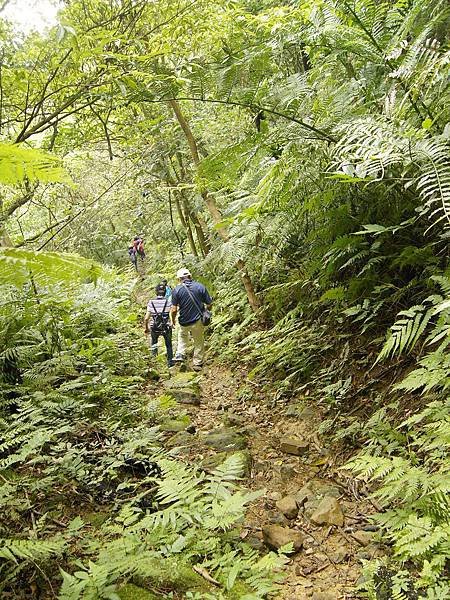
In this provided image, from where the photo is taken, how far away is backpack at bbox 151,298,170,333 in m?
8.13

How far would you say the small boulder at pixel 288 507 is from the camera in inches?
129

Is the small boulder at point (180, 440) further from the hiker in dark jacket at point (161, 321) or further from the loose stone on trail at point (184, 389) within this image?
the hiker in dark jacket at point (161, 321)

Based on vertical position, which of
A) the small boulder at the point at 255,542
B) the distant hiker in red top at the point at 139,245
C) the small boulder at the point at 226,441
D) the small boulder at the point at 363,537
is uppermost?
the distant hiker in red top at the point at 139,245

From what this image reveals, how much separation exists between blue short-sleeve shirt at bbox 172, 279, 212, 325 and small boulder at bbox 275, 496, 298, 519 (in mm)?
4557

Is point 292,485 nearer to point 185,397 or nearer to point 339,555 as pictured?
point 339,555

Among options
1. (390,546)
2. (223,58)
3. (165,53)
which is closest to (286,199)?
(223,58)

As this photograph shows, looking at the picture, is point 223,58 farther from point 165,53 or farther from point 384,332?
point 384,332

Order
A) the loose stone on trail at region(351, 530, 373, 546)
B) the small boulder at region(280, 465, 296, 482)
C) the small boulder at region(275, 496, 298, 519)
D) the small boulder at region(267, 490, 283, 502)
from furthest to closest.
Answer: the small boulder at region(280, 465, 296, 482) < the small boulder at region(267, 490, 283, 502) < the small boulder at region(275, 496, 298, 519) < the loose stone on trail at region(351, 530, 373, 546)

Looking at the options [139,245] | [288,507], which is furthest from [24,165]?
[139,245]

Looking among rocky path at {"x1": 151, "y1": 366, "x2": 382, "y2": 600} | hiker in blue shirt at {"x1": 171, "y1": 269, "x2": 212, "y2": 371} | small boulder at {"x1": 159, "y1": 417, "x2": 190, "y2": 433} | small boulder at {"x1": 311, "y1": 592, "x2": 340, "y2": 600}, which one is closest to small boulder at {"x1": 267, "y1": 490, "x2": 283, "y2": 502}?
rocky path at {"x1": 151, "y1": 366, "x2": 382, "y2": 600}

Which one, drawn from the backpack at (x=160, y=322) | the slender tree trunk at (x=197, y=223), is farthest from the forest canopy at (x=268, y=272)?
the slender tree trunk at (x=197, y=223)

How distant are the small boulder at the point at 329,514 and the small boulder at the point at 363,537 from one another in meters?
0.16

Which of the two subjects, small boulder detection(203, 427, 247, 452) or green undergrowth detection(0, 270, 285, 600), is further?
small boulder detection(203, 427, 247, 452)

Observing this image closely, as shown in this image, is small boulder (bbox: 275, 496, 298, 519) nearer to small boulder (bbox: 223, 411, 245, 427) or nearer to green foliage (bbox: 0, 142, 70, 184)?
small boulder (bbox: 223, 411, 245, 427)
